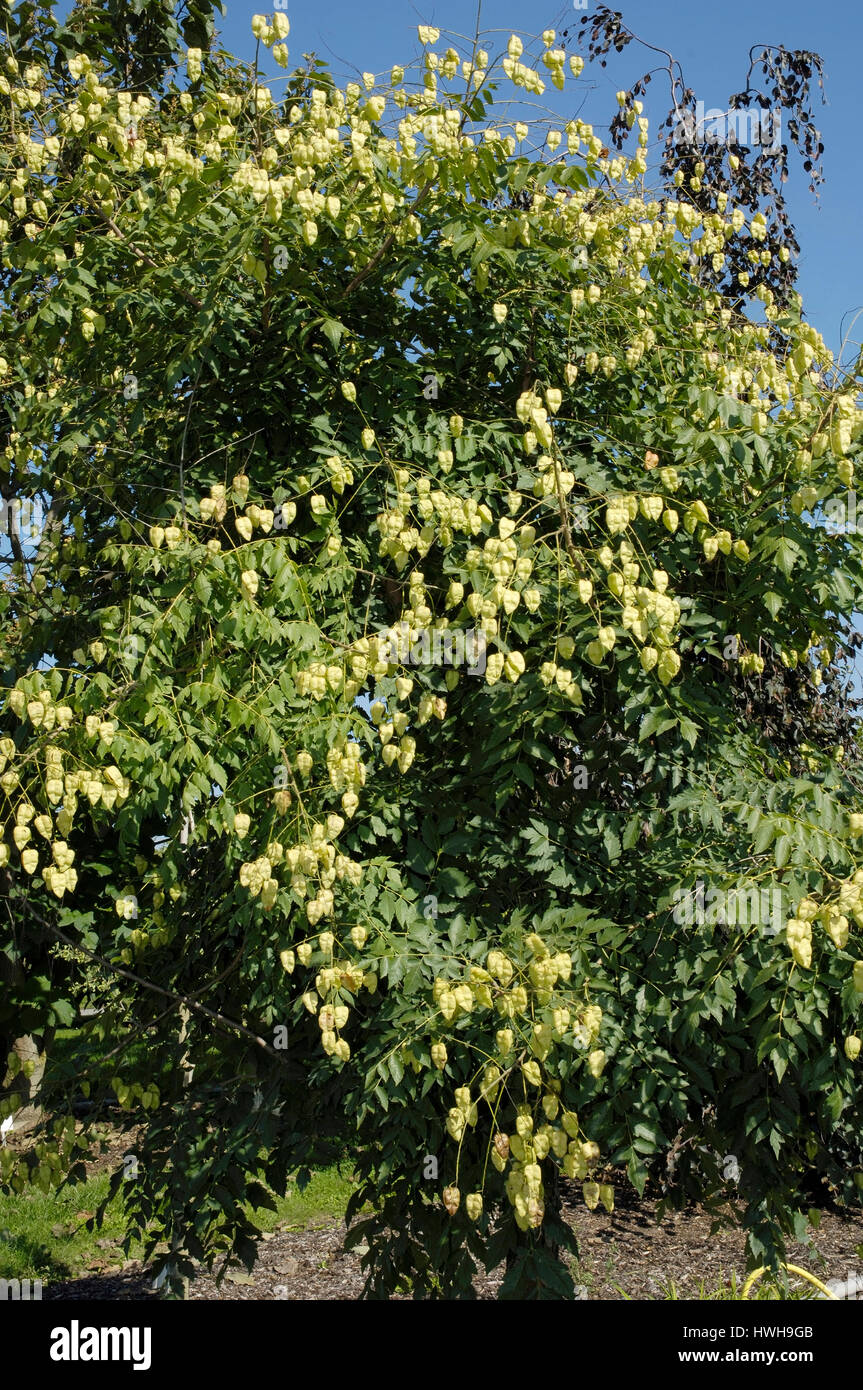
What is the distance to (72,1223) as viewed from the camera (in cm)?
688

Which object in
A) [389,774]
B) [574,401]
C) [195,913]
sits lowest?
[195,913]

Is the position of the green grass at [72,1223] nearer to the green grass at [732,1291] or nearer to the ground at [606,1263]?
the ground at [606,1263]

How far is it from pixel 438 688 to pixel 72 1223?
16.6ft

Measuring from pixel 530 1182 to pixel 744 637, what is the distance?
1.82 m

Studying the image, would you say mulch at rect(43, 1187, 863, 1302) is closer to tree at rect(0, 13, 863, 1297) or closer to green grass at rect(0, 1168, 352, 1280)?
green grass at rect(0, 1168, 352, 1280)

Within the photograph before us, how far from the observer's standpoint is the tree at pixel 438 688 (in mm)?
3006

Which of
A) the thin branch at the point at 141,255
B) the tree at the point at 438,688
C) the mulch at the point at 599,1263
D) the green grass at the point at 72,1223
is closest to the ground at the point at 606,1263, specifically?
the mulch at the point at 599,1263

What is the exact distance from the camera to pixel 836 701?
7.36m

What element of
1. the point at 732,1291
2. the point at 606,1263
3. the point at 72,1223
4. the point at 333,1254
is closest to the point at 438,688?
the point at 732,1291

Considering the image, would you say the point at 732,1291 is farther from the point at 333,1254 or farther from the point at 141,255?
the point at 141,255

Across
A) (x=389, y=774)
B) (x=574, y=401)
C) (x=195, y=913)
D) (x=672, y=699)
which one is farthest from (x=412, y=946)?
(x=574, y=401)

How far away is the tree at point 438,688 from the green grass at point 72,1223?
8.06 feet

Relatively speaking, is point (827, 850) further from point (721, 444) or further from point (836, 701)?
point (836, 701)

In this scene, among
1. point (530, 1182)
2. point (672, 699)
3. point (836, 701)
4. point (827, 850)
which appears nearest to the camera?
point (530, 1182)
